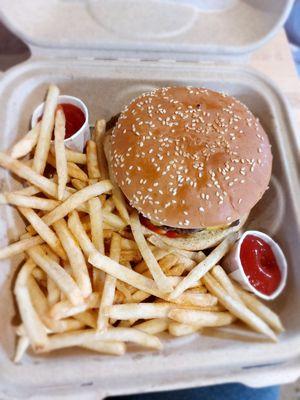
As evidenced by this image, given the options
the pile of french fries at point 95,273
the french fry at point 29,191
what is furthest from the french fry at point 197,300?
the french fry at point 29,191

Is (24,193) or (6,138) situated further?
(6,138)

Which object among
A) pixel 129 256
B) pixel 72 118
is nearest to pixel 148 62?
pixel 72 118

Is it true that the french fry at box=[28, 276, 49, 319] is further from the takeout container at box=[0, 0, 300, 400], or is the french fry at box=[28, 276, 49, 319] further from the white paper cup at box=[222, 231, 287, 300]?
the white paper cup at box=[222, 231, 287, 300]

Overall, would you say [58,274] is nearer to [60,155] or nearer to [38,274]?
[38,274]

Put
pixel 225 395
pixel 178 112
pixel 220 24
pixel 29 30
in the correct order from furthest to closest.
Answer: pixel 220 24
pixel 29 30
pixel 178 112
pixel 225 395

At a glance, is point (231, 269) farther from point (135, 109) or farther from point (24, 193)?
point (24, 193)

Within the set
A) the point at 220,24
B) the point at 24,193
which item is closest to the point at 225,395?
the point at 24,193
